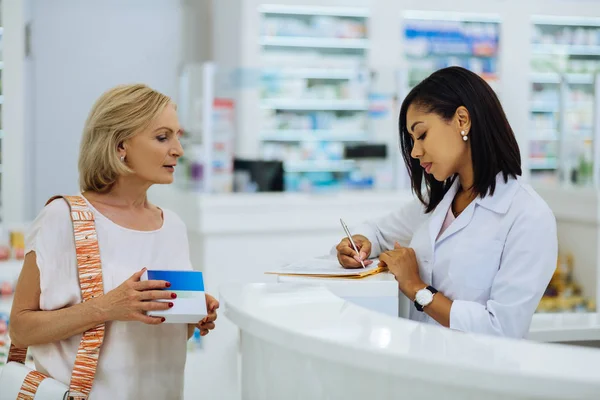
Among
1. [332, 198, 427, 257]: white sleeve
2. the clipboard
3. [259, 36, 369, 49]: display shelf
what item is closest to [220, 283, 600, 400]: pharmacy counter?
the clipboard

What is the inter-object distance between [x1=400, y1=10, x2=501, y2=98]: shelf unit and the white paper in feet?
21.8

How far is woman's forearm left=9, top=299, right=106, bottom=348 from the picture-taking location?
6.20ft

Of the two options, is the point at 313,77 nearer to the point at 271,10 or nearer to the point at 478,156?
the point at 271,10

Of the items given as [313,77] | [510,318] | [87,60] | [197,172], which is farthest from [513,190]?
[87,60]

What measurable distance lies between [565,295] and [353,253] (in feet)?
11.9

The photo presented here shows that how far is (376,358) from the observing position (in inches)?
53.7

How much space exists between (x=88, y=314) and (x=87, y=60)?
7.42 meters

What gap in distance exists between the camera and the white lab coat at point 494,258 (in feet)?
6.22

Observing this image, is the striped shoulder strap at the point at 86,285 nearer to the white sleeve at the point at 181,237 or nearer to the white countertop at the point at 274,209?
the white sleeve at the point at 181,237

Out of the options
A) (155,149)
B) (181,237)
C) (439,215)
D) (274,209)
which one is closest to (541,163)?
(274,209)

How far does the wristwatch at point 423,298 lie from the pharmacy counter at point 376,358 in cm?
25

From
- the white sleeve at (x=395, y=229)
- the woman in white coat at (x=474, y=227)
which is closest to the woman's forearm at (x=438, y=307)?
the woman in white coat at (x=474, y=227)

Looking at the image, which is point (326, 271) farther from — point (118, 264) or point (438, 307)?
point (118, 264)

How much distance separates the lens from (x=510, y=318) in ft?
6.20
